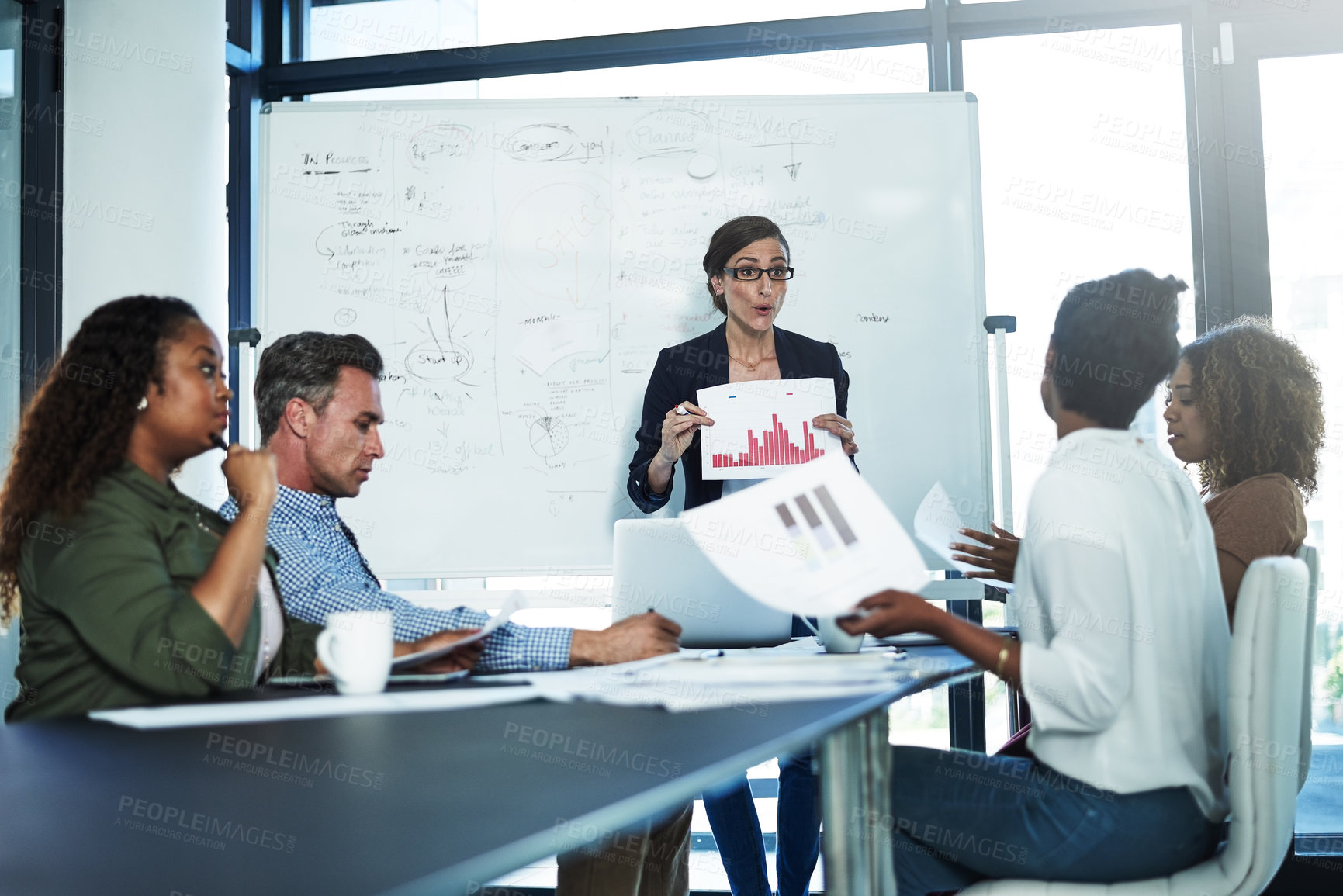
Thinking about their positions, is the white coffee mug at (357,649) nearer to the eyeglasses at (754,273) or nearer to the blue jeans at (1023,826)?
the blue jeans at (1023,826)

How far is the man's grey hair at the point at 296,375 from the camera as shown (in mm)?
1776

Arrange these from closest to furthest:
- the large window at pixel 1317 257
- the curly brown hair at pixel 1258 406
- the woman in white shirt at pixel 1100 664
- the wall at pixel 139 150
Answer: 1. the woman in white shirt at pixel 1100 664
2. the curly brown hair at pixel 1258 406
3. the large window at pixel 1317 257
4. the wall at pixel 139 150

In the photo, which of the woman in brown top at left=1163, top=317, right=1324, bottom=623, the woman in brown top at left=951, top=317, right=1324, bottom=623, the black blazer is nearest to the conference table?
the woman in brown top at left=951, top=317, right=1324, bottom=623

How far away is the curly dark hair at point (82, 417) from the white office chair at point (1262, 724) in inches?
52.1

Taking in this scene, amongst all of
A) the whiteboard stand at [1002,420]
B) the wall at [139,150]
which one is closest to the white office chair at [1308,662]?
the whiteboard stand at [1002,420]

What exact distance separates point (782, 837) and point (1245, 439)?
1.21 meters

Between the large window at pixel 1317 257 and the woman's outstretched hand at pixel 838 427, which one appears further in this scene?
the large window at pixel 1317 257

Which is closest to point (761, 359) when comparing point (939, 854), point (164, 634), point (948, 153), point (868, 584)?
Answer: point (948, 153)

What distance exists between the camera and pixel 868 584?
1.32 m

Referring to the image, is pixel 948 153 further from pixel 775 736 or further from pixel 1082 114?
pixel 775 736

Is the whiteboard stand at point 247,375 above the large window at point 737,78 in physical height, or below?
below

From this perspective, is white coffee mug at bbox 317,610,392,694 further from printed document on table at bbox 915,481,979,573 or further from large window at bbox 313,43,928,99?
large window at bbox 313,43,928,99

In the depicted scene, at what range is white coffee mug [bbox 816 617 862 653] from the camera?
160 cm

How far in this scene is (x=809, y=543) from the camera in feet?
4.37
